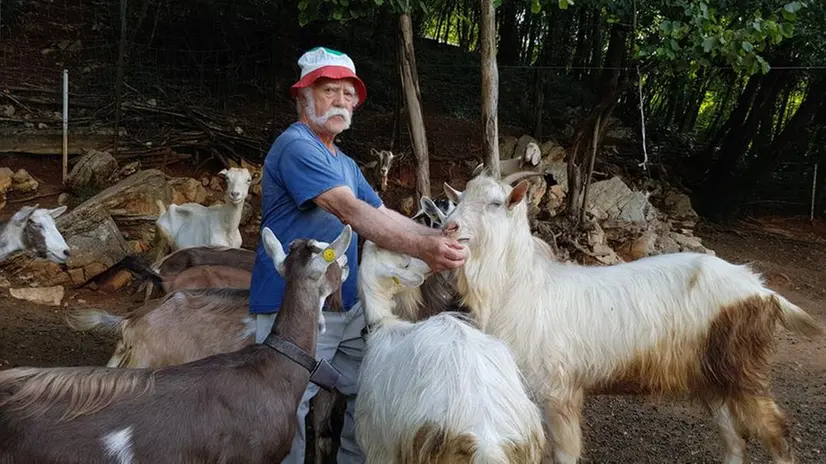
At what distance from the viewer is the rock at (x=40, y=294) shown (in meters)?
7.27

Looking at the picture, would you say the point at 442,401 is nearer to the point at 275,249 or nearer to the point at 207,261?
the point at 275,249

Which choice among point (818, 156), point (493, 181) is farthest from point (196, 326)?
point (818, 156)

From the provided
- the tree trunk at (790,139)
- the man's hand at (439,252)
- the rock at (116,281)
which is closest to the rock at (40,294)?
the rock at (116,281)

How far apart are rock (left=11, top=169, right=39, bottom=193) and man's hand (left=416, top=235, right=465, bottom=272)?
8.22 meters

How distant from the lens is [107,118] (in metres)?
10.5

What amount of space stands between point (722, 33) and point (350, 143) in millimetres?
6563

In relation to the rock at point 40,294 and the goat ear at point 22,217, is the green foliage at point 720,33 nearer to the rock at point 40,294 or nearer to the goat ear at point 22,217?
the goat ear at point 22,217

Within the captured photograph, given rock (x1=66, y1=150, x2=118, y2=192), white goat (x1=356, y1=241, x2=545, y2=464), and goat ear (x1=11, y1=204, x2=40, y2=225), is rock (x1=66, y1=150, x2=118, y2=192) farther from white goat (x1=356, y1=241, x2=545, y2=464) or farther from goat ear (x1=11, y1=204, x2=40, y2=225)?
white goat (x1=356, y1=241, x2=545, y2=464)

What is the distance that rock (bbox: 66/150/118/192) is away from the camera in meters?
9.51

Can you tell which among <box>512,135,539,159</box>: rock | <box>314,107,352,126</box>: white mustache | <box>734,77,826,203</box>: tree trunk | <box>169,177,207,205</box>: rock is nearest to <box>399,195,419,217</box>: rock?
<box>512,135,539,159</box>: rock

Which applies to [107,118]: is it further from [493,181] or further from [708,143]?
[708,143]

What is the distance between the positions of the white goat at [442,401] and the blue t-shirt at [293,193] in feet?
1.70

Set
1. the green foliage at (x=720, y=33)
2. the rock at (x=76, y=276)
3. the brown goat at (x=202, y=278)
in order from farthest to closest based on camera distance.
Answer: the rock at (x=76, y=276) → the green foliage at (x=720, y=33) → the brown goat at (x=202, y=278)

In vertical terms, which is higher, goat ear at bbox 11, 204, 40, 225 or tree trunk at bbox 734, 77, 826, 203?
tree trunk at bbox 734, 77, 826, 203
